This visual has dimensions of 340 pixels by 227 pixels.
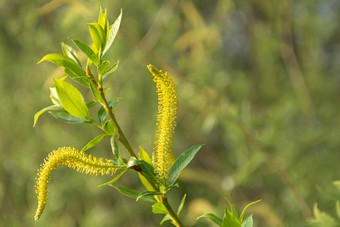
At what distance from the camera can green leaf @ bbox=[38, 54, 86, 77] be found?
335 mm

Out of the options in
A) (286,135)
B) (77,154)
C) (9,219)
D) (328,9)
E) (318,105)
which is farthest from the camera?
(328,9)

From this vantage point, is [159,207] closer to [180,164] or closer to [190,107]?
[180,164]

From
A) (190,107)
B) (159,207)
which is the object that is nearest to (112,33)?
(159,207)

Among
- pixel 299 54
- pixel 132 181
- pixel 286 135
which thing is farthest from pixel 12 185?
pixel 299 54

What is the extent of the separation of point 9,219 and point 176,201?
70 cm

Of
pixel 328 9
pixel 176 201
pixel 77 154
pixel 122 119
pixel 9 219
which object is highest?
pixel 77 154

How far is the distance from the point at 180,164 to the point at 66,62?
0.37 ft

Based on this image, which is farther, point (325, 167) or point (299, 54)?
point (299, 54)

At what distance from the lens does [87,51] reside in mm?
330

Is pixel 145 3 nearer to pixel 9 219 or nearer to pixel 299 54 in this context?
pixel 299 54

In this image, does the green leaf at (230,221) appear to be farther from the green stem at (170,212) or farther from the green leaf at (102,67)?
the green leaf at (102,67)

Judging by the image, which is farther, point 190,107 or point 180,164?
point 190,107

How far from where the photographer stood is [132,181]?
2.12 meters

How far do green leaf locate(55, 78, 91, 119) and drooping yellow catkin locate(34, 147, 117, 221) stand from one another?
0.13 ft
